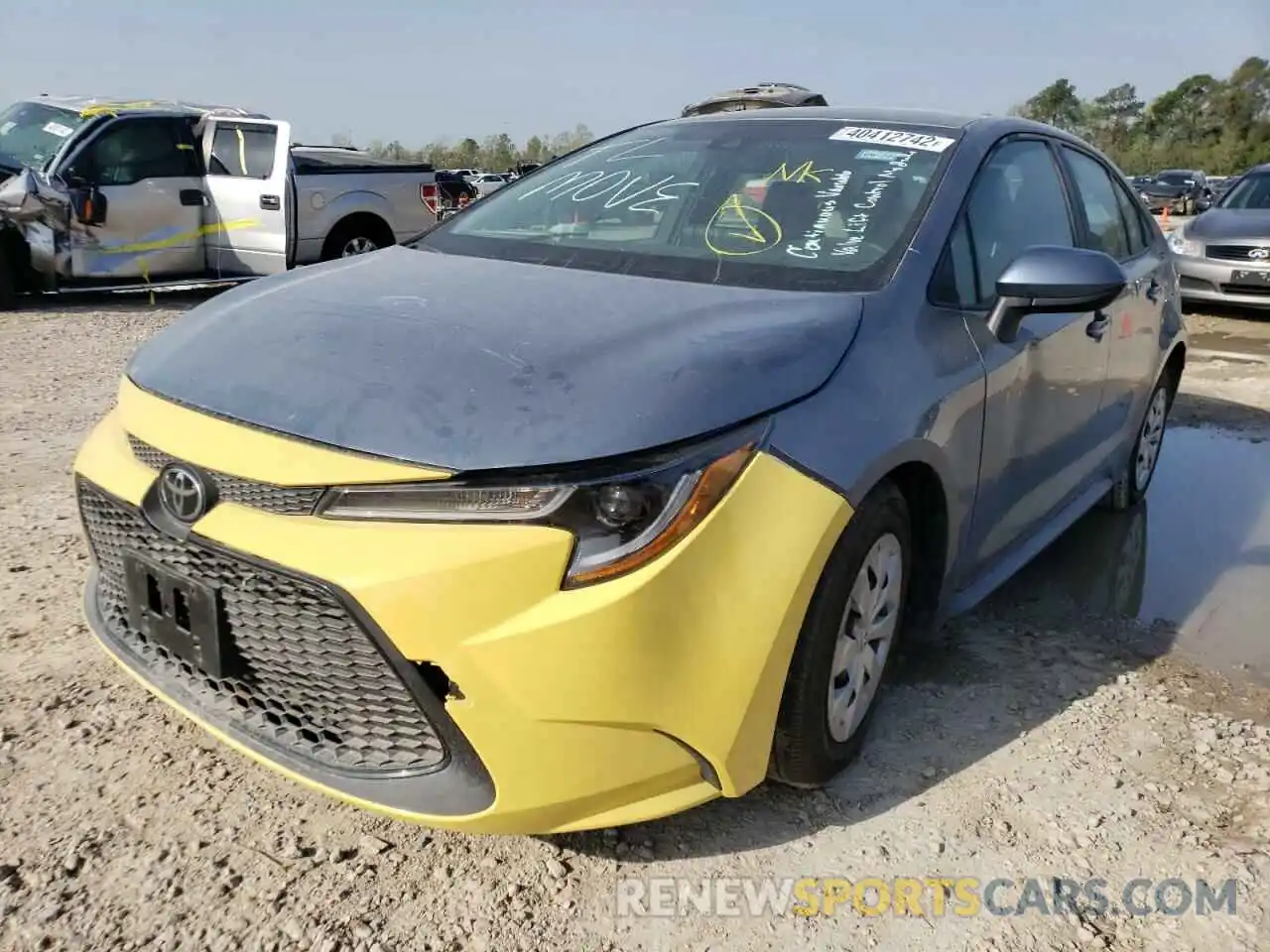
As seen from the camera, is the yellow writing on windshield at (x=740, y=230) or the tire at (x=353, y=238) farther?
the tire at (x=353, y=238)

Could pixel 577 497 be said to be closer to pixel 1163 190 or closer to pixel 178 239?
pixel 178 239

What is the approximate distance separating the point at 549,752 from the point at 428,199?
9826 mm

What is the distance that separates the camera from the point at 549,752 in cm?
189

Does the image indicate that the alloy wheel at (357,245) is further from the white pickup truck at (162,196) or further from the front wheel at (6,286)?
the front wheel at (6,286)

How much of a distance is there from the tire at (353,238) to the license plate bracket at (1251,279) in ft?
26.3

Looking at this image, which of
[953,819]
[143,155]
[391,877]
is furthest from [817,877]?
[143,155]

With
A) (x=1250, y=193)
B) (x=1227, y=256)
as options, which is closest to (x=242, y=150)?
(x=1227, y=256)

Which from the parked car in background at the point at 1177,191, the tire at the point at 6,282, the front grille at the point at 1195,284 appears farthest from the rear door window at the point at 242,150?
the parked car in background at the point at 1177,191

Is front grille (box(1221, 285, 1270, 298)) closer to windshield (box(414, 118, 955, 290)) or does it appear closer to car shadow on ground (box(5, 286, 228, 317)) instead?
windshield (box(414, 118, 955, 290))

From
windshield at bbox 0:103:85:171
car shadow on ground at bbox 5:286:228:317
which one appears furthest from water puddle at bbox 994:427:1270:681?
windshield at bbox 0:103:85:171

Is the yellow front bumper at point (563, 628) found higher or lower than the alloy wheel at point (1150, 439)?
higher

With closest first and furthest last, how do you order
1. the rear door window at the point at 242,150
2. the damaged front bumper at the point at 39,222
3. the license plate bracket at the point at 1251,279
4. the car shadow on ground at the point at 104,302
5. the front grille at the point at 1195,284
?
1. the damaged front bumper at the point at 39,222
2. the car shadow on ground at the point at 104,302
3. the rear door window at the point at 242,150
4. the license plate bracket at the point at 1251,279
5. the front grille at the point at 1195,284

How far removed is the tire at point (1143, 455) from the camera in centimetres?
447

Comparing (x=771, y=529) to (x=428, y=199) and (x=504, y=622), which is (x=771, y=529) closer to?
(x=504, y=622)
